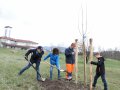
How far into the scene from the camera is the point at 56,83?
37.8 feet

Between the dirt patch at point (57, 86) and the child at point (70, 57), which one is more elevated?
the child at point (70, 57)

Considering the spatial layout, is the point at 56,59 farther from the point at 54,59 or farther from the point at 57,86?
the point at 57,86

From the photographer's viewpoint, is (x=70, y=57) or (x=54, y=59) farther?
(x=70, y=57)

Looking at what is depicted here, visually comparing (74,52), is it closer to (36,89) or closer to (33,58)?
(33,58)

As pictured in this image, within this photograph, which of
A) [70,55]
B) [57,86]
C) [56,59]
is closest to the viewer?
[57,86]

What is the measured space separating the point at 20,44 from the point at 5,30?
916 cm

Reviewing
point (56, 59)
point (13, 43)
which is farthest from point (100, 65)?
point (13, 43)

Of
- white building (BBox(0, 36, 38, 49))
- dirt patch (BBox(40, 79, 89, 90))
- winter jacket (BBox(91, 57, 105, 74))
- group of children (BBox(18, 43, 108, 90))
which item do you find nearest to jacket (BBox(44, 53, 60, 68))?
group of children (BBox(18, 43, 108, 90))

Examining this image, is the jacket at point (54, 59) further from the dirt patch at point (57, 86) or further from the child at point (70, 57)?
the dirt patch at point (57, 86)

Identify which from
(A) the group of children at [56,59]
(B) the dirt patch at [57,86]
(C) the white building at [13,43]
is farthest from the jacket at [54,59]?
(C) the white building at [13,43]

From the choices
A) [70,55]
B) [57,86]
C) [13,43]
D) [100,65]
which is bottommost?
[57,86]

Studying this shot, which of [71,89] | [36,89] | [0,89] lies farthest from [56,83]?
[0,89]

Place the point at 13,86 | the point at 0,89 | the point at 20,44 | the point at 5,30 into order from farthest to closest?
the point at 20,44
the point at 5,30
the point at 13,86
the point at 0,89

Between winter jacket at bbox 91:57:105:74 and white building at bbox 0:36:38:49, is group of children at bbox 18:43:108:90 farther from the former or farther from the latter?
white building at bbox 0:36:38:49
